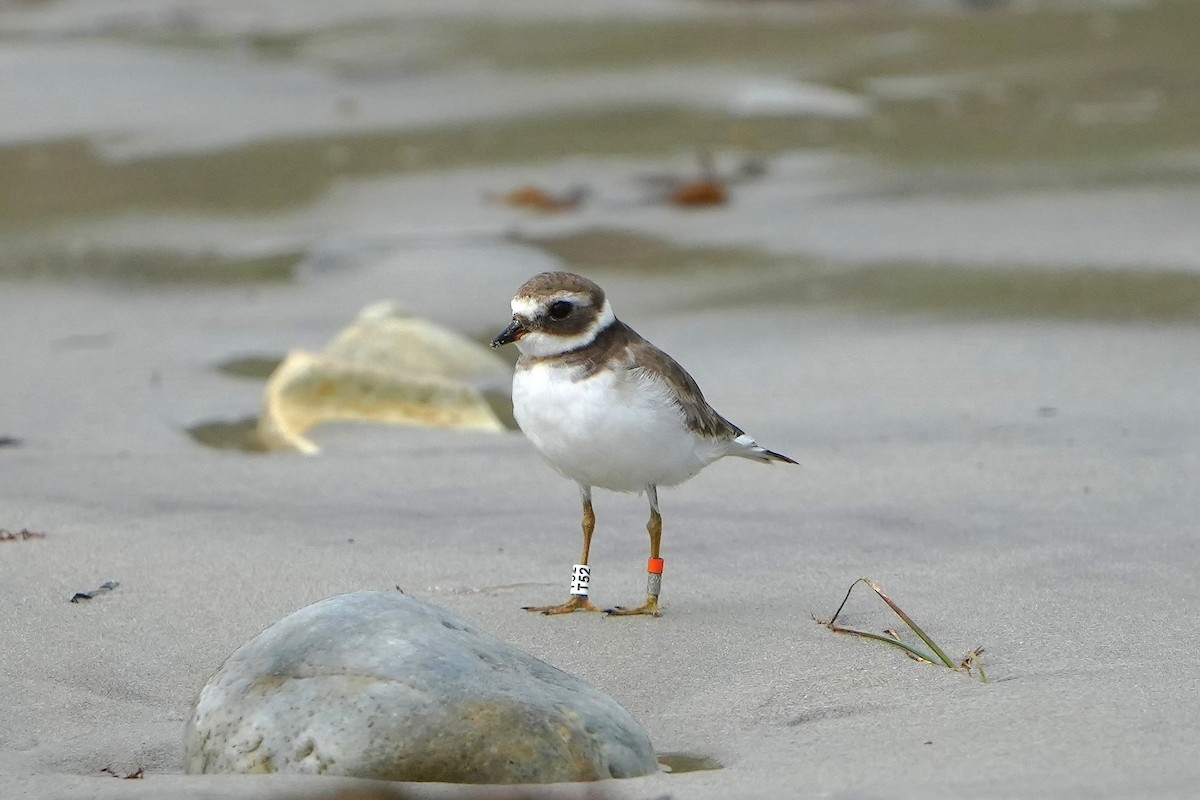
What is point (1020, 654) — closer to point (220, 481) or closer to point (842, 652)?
point (842, 652)

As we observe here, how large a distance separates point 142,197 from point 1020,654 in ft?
21.5

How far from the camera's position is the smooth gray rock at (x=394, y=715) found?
289cm

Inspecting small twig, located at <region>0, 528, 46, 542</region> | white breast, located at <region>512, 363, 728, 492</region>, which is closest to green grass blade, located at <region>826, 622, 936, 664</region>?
white breast, located at <region>512, 363, 728, 492</region>

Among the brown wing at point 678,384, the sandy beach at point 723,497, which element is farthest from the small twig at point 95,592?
the brown wing at point 678,384

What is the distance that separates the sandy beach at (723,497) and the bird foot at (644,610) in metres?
0.05

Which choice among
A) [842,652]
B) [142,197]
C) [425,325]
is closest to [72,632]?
[842,652]

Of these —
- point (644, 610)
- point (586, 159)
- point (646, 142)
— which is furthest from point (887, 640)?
point (646, 142)

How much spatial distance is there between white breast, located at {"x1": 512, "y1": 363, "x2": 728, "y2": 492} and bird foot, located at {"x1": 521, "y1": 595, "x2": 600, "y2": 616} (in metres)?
0.30

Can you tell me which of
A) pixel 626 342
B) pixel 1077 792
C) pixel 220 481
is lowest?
pixel 220 481

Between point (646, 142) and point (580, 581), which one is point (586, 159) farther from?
point (580, 581)

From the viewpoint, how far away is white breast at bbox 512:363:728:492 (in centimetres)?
395

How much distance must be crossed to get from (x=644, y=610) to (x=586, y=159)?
5.62 metres

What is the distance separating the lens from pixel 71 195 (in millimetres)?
8984

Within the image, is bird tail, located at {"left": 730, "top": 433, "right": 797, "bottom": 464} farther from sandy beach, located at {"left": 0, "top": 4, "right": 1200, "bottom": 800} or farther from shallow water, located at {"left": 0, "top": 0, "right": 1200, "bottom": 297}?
shallow water, located at {"left": 0, "top": 0, "right": 1200, "bottom": 297}
